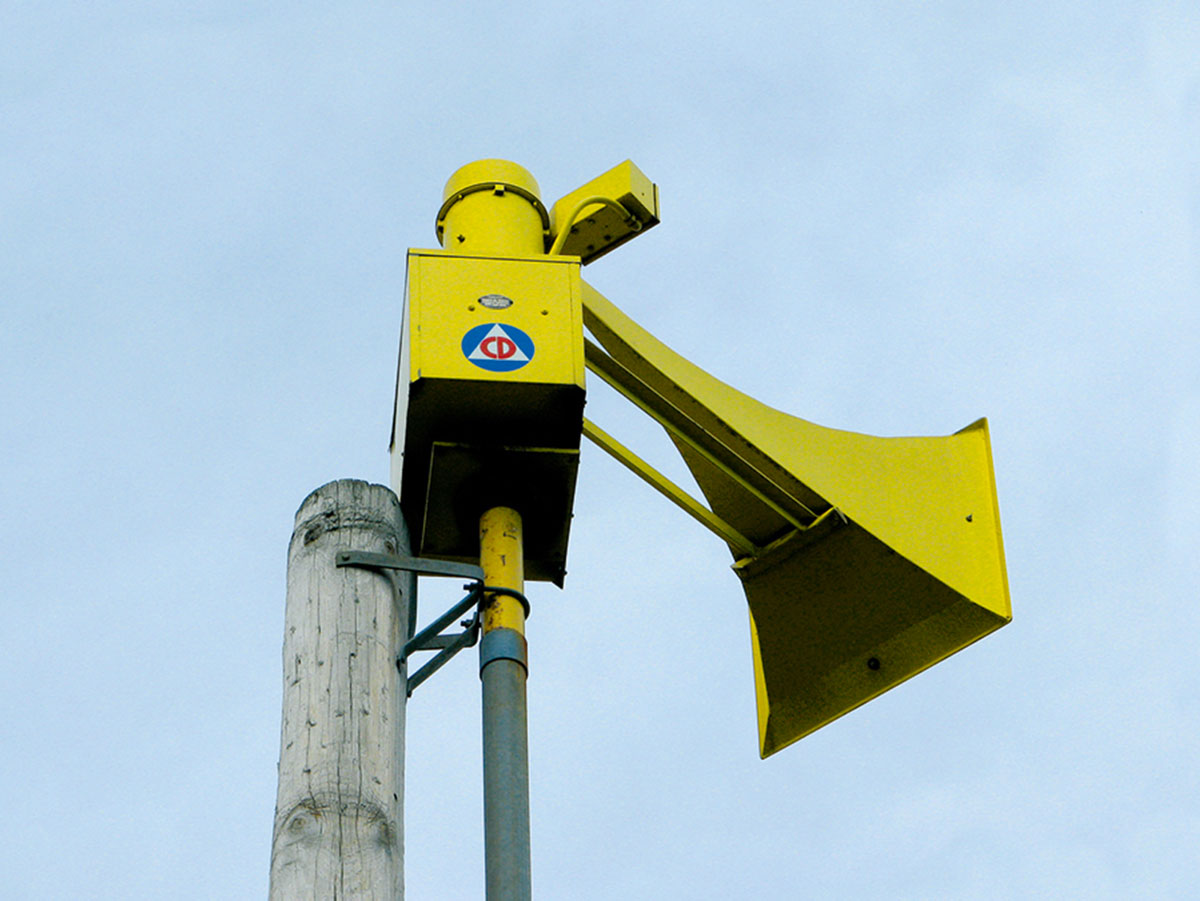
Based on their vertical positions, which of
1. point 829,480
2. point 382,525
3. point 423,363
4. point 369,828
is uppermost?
point 829,480

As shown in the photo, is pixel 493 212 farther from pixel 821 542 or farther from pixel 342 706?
pixel 342 706

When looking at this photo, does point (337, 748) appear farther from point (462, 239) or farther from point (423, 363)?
point (462, 239)

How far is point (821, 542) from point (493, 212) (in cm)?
160

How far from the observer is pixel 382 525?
5.25 meters

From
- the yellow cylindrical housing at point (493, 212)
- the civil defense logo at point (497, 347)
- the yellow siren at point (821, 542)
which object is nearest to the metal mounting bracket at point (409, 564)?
the civil defense logo at point (497, 347)

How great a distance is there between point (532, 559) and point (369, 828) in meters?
1.41

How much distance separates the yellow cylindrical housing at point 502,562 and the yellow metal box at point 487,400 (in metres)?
0.08

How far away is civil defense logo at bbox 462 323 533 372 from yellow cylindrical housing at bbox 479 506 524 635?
1.43 feet

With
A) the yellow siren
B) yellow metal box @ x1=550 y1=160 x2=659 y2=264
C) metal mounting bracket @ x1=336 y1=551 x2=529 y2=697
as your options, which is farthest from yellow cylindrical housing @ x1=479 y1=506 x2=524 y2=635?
yellow metal box @ x1=550 y1=160 x2=659 y2=264

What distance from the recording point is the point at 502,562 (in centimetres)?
529

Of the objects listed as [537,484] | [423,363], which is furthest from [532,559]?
[423,363]

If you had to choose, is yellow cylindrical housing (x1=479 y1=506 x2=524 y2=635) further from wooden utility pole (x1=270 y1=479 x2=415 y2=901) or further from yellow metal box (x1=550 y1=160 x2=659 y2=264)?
yellow metal box (x1=550 y1=160 x2=659 y2=264)

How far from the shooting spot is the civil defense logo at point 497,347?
5.35 metres

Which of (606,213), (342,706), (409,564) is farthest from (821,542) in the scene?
(342,706)
